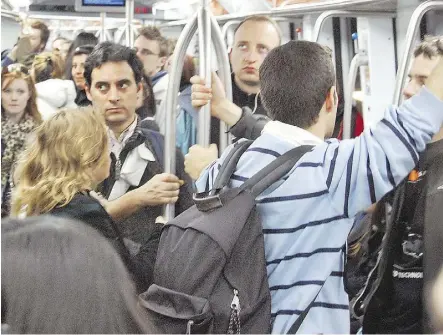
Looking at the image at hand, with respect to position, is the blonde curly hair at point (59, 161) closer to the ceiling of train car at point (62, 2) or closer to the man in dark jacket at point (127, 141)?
the man in dark jacket at point (127, 141)

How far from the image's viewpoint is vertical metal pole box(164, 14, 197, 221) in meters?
2.14

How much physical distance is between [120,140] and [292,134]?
0.74 metres

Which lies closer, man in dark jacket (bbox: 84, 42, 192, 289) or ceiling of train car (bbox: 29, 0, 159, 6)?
man in dark jacket (bbox: 84, 42, 192, 289)

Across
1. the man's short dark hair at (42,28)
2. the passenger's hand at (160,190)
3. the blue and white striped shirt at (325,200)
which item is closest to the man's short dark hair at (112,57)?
the passenger's hand at (160,190)

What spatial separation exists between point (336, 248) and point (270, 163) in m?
0.23

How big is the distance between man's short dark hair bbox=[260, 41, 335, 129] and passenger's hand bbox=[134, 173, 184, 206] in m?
0.48

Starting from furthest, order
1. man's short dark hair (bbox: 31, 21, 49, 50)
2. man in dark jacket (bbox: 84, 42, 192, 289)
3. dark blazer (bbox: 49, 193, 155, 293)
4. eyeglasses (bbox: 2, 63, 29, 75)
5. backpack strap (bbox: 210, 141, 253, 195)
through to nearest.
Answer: man's short dark hair (bbox: 31, 21, 49, 50), eyeglasses (bbox: 2, 63, 29, 75), man in dark jacket (bbox: 84, 42, 192, 289), dark blazer (bbox: 49, 193, 155, 293), backpack strap (bbox: 210, 141, 253, 195)

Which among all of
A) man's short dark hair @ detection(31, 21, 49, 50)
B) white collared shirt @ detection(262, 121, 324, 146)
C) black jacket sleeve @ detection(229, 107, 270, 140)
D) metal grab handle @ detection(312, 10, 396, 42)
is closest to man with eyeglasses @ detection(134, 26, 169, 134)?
metal grab handle @ detection(312, 10, 396, 42)

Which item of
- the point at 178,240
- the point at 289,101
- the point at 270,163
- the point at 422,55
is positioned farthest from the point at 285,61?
the point at 422,55

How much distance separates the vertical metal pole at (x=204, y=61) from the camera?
204 centimetres

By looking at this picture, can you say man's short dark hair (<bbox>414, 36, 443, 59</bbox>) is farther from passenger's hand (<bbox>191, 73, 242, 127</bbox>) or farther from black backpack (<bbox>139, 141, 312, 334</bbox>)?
black backpack (<bbox>139, 141, 312, 334</bbox>)

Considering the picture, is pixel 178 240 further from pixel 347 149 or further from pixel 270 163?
pixel 347 149

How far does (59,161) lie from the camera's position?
1867 millimetres

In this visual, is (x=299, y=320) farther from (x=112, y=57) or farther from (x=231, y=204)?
(x=112, y=57)
